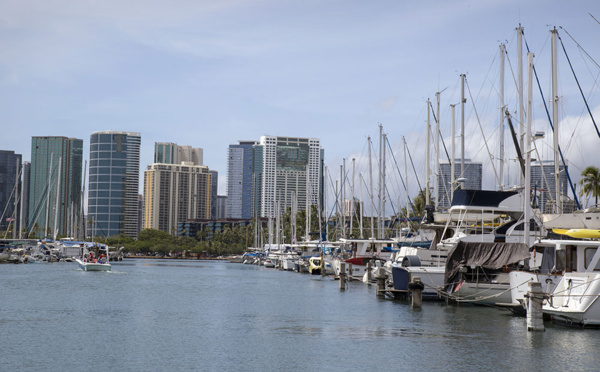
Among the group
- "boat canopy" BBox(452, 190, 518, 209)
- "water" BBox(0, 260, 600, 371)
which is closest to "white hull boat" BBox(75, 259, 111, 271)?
"water" BBox(0, 260, 600, 371)

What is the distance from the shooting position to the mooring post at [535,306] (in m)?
31.4

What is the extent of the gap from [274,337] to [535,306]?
37.2 feet

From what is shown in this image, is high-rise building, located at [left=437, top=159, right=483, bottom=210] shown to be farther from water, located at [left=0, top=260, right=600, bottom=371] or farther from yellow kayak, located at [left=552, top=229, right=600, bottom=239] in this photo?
yellow kayak, located at [left=552, top=229, right=600, bottom=239]

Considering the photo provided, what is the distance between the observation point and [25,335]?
3366 centimetres

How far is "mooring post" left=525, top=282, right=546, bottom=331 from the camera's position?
103ft

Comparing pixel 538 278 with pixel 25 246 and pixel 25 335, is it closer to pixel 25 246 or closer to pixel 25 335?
pixel 25 335

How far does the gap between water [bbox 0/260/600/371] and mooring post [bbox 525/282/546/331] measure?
47 centimetres

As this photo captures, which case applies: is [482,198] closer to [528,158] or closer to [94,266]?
[528,158]

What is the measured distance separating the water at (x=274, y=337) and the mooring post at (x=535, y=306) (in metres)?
0.47

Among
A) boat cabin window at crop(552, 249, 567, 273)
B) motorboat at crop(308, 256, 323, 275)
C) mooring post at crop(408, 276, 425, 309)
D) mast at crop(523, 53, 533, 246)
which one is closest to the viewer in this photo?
boat cabin window at crop(552, 249, 567, 273)

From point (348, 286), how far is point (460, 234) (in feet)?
76.3

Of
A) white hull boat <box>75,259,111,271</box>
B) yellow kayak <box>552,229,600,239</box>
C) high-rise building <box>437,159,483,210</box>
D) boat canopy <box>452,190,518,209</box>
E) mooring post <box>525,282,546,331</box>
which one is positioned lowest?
white hull boat <box>75,259,111,271</box>

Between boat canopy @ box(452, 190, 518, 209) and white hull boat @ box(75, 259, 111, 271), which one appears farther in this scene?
white hull boat @ box(75, 259, 111, 271)

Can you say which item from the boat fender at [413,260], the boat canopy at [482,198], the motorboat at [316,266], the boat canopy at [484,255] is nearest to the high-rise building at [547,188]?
the boat canopy at [482,198]
